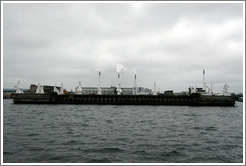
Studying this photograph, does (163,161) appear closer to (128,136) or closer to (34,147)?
(128,136)

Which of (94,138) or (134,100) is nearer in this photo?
(94,138)

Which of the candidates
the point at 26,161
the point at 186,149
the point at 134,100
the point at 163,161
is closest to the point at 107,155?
the point at 163,161

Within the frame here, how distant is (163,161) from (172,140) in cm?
605

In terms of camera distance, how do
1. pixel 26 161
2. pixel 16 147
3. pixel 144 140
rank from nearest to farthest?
1. pixel 26 161
2. pixel 16 147
3. pixel 144 140

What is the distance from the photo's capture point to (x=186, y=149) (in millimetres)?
16641

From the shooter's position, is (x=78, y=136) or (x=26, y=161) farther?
(x=78, y=136)

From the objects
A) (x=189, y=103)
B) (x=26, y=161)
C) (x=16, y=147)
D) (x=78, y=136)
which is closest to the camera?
(x=26, y=161)

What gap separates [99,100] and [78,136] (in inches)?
2683

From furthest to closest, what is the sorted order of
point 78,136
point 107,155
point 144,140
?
point 78,136 → point 144,140 → point 107,155

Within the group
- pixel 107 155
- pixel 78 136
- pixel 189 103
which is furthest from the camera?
pixel 189 103

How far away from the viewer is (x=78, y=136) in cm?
2086

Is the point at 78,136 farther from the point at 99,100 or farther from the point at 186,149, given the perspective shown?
the point at 99,100

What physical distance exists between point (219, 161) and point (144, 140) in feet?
22.3

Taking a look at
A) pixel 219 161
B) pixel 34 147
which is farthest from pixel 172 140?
pixel 34 147
